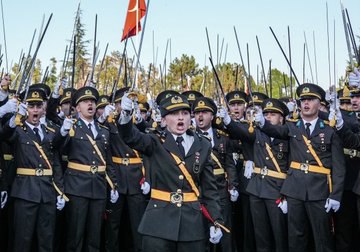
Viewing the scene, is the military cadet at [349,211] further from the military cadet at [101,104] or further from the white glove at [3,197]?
the white glove at [3,197]

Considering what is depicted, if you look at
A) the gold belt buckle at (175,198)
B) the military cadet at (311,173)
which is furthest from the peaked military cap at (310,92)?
the gold belt buckle at (175,198)

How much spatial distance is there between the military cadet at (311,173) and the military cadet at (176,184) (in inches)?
79.8

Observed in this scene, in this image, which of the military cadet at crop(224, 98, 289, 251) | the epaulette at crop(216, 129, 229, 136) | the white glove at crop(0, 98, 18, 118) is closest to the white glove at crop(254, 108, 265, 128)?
the military cadet at crop(224, 98, 289, 251)

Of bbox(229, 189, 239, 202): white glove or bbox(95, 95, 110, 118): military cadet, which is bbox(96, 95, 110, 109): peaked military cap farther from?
bbox(229, 189, 239, 202): white glove

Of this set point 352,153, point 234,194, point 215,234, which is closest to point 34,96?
point 215,234

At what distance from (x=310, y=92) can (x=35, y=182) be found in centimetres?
416

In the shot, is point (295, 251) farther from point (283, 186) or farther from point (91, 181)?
point (91, 181)

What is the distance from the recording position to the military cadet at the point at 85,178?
6988 mm

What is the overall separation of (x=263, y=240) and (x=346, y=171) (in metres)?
1.67

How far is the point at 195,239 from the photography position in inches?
194

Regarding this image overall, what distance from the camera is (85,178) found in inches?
279

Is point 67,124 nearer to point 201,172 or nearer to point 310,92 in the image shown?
point 201,172

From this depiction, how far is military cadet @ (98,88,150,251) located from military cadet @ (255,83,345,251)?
7.68 feet

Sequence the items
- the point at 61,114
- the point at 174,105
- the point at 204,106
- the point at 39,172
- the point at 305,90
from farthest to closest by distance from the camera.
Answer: the point at 61,114
the point at 204,106
the point at 305,90
the point at 39,172
the point at 174,105
